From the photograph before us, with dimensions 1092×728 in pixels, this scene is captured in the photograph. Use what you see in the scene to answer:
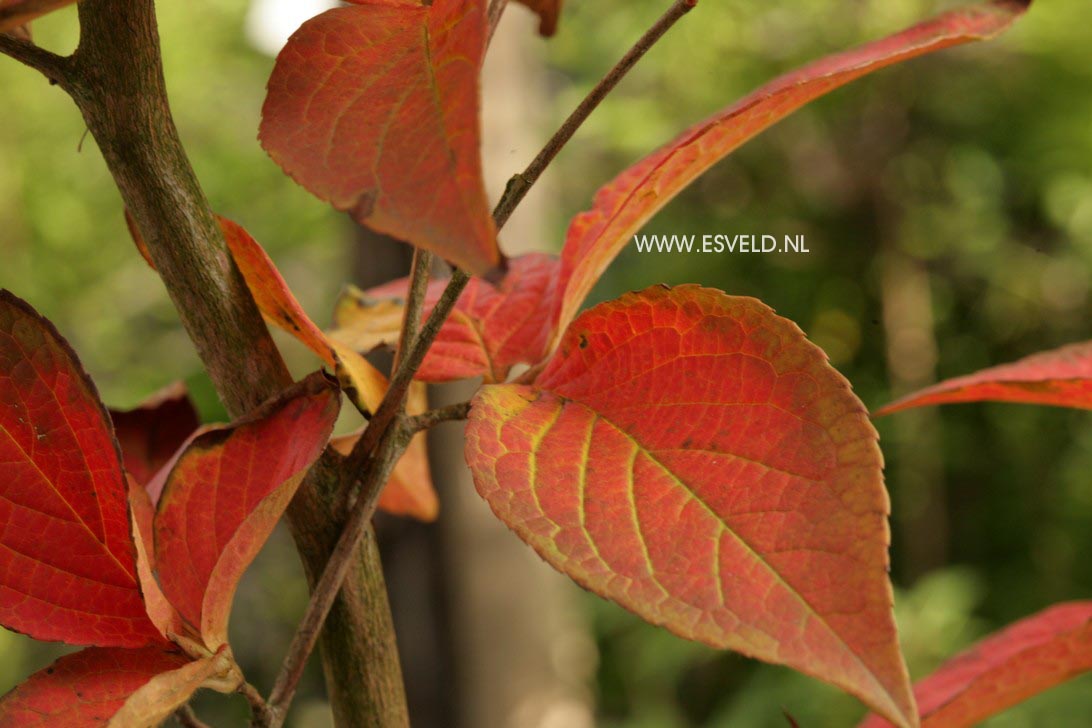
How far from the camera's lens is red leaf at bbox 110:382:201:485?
375 mm

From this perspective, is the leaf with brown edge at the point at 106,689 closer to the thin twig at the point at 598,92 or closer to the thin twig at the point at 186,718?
the thin twig at the point at 186,718

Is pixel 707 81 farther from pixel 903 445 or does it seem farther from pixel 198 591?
pixel 198 591

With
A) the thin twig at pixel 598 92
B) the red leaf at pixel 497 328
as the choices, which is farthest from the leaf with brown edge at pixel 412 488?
the thin twig at pixel 598 92

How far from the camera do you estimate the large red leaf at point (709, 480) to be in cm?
19

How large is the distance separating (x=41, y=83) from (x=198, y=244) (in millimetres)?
3194

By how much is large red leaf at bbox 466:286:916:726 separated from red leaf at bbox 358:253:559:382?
5 cm

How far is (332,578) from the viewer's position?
266 mm

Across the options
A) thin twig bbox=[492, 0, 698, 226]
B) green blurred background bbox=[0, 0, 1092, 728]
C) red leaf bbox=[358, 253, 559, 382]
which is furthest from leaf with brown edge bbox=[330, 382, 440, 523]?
green blurred background bbox=[0, 0, 1092, 728]

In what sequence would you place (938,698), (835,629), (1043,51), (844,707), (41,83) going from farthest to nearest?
(41,83), (1043,51), (844,707), (938,698), (835,629)

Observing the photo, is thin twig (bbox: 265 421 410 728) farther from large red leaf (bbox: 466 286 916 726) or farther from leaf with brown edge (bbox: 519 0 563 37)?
leaf with brown edge (bbox: 519 0 563 37)

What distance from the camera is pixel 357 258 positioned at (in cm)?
131

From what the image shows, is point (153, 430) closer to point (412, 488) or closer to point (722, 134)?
point (412, 488)

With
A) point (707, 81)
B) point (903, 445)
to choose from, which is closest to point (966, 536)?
point (903, 445)

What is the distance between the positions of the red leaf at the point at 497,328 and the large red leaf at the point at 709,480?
0.17 ft
